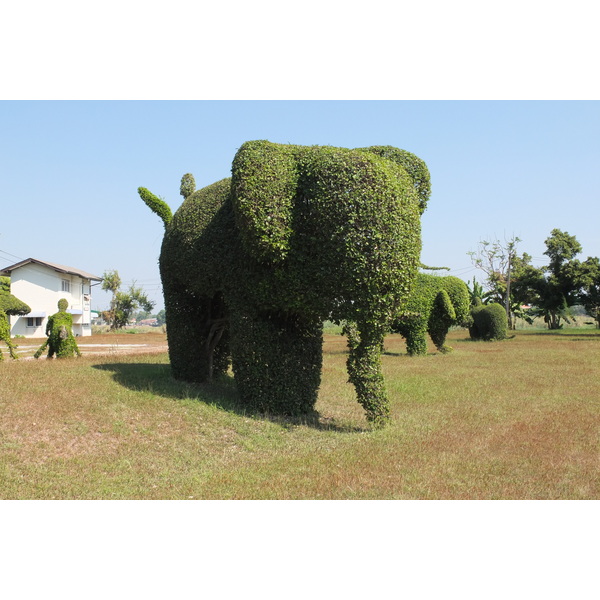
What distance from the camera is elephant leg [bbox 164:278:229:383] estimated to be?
11039mm

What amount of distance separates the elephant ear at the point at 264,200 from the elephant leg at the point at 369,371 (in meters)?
1.82

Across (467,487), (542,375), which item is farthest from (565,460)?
(542,375)

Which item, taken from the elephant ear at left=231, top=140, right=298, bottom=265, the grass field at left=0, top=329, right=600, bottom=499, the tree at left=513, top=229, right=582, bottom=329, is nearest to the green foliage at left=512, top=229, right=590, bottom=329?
the tree at left=513, top=229, right=582, bottom=329

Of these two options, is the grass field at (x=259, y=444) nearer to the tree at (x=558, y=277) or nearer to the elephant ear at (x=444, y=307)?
the elephant ear at (x=444, y=307)

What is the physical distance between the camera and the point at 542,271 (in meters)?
40.2

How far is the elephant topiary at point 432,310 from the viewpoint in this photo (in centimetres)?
2034

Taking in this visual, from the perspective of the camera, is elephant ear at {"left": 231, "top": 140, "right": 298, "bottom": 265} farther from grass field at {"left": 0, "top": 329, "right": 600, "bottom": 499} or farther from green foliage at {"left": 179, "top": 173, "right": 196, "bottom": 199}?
green foliage at {"left": 179, "top": 173, "right": 196, "bottom": 199}

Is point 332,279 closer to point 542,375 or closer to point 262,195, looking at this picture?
point 262,195

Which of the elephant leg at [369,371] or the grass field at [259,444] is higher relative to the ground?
the elephant leg at [369,371]

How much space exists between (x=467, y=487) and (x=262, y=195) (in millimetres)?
4995

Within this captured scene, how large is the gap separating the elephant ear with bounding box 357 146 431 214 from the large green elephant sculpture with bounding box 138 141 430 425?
21 mm

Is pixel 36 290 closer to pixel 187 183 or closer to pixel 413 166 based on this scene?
pixel 187 183

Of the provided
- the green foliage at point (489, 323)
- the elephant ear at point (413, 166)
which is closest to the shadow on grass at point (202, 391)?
the elephant ear at point (413, 166)

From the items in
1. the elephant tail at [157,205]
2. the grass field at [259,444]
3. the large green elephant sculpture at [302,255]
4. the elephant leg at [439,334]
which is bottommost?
the grass field at [259,444]
